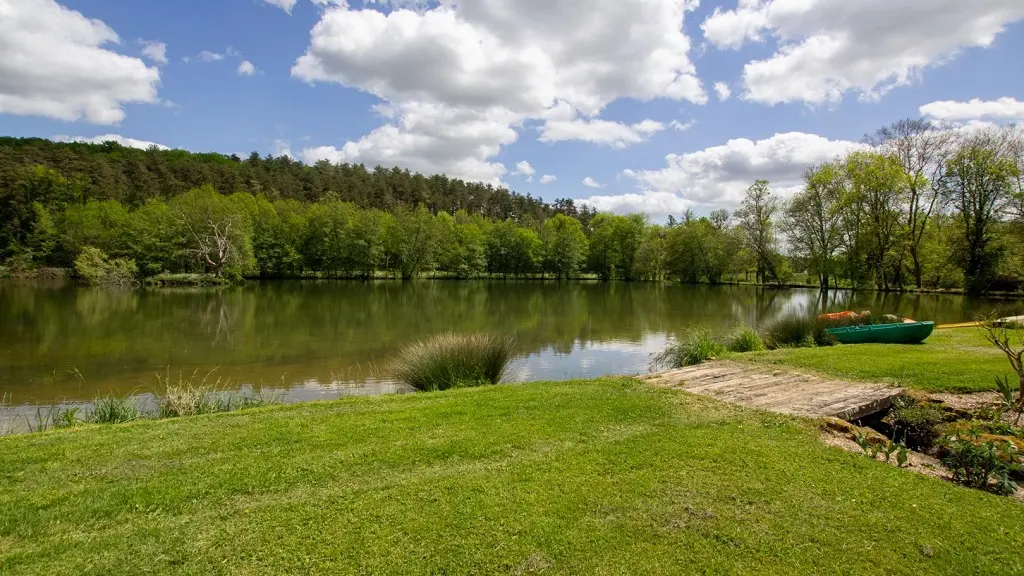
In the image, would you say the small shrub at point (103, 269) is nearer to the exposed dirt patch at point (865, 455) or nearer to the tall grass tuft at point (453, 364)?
the tall grass tuft at point (453, 364)

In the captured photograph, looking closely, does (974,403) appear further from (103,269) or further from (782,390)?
(103,269)

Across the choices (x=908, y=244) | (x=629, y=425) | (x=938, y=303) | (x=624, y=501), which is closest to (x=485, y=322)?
(x=629, y=425)

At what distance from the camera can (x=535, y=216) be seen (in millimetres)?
116250

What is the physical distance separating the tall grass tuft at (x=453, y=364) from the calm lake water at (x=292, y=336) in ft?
4.76

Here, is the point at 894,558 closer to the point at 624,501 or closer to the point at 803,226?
the point at 624,501

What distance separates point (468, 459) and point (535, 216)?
370 feet

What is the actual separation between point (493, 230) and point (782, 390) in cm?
7420

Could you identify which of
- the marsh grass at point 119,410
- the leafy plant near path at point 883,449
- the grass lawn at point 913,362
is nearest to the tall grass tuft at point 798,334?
the grass lawn at point 913,362

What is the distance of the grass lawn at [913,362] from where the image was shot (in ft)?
28.2

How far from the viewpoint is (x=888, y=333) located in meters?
13.8

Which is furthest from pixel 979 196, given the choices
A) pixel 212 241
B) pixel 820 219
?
pixel 212 241

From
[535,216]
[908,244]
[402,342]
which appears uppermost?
[535,216]

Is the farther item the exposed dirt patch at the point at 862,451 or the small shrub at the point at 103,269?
the small shrub at the point at 103,269

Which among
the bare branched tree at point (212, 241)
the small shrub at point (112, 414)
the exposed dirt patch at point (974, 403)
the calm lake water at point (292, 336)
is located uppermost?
the bare branched tree at point (212, 241)
